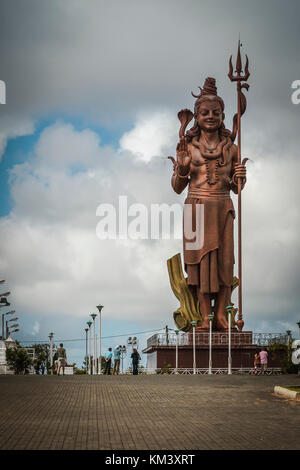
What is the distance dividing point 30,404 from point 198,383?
6370 mm

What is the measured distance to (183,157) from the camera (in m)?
37.0

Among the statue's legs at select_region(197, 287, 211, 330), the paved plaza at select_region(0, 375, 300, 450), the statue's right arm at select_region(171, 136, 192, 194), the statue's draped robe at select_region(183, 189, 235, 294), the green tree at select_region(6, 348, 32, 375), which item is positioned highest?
the statue's right arm at select_region(171, 136, 192, 194)

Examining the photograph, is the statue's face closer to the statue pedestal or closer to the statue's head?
the statue's head

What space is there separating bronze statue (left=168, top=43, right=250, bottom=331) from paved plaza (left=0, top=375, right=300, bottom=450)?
51.8ft

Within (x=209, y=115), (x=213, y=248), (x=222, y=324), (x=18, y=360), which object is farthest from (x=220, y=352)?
(x=18, y=360)

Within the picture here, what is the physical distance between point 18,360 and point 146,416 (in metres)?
35.6

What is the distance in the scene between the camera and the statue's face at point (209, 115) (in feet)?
121

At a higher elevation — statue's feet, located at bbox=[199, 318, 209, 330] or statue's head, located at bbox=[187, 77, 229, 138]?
statue's head, located at bbox=[187, 77, 229, 138]

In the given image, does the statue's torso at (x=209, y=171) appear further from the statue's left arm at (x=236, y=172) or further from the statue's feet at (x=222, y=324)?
the statue's feet at (x=222, y=324)

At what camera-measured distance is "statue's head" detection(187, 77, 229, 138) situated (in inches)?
1451

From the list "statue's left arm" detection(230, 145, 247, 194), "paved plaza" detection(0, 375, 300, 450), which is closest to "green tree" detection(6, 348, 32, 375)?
"statue's left arm" detection(230, 145, 247, 194)

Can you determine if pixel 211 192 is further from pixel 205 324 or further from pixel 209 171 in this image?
pixel 205 324

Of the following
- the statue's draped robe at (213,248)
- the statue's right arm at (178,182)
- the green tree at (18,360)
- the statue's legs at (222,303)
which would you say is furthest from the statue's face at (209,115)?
the green tree at (18,360)
